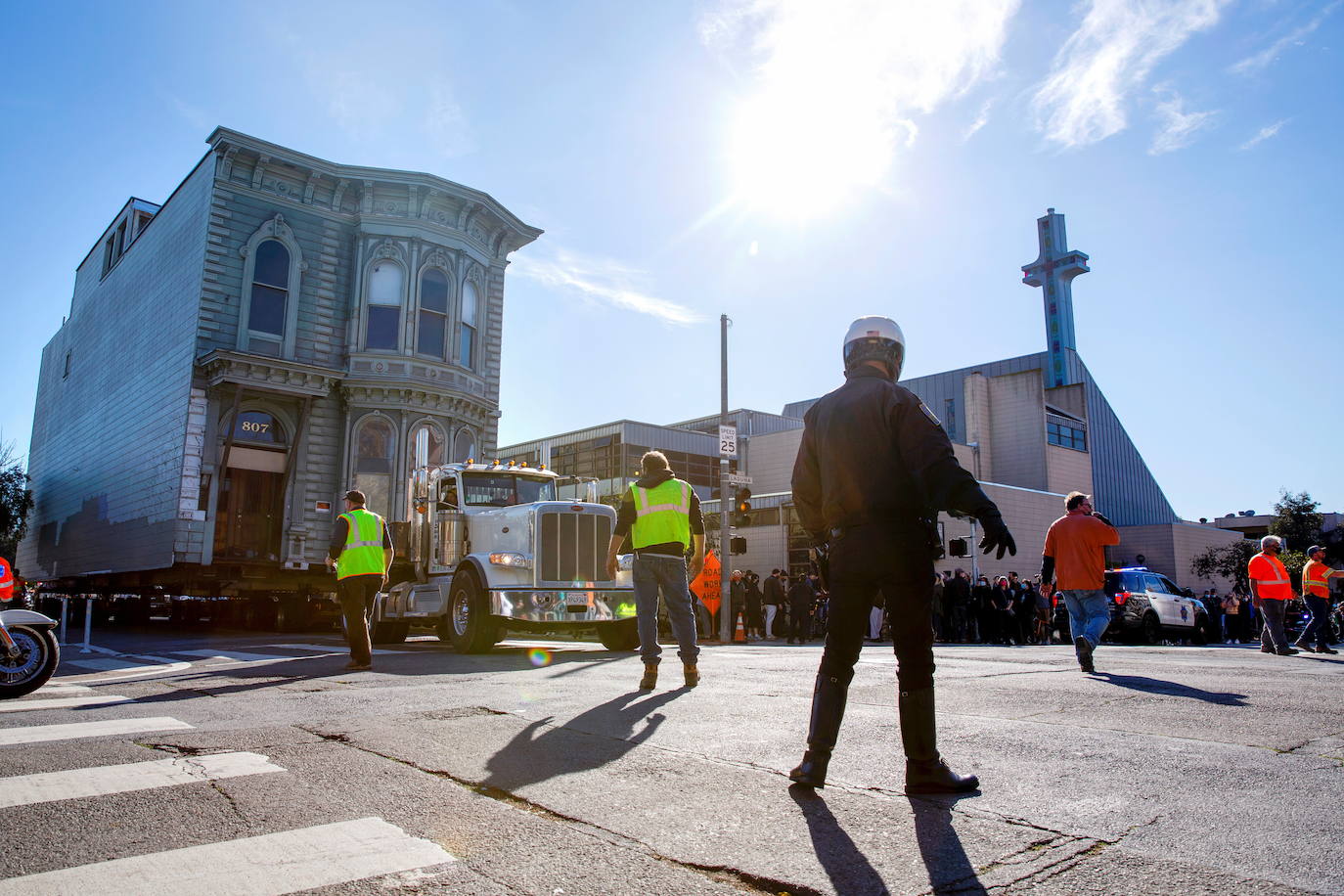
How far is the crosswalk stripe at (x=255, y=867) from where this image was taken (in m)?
2.31

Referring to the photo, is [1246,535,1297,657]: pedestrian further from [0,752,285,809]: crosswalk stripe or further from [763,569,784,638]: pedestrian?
[0,752,285,809]: crosswalk stripe

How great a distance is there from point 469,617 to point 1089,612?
695 cm

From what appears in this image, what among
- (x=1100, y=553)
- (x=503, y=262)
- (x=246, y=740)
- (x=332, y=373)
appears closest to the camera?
(x=246, y=740)

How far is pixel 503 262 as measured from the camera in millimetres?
25234

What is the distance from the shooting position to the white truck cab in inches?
436

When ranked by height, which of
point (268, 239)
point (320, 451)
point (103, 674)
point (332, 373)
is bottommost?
point (103, 674)

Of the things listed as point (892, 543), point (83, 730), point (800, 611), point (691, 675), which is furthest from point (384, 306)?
point (892, 543)

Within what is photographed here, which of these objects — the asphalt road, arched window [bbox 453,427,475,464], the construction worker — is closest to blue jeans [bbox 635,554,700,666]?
the asphalt road

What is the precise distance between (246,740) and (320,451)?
18.1m

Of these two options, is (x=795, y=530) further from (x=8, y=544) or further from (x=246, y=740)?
(x=8, y=544)

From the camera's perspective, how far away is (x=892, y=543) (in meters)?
3.43

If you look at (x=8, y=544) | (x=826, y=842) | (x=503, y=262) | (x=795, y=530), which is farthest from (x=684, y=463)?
(x=826, y=842)

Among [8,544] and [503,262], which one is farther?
[8,544]

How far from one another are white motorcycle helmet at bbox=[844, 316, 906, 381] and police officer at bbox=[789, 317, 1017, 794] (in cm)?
23
